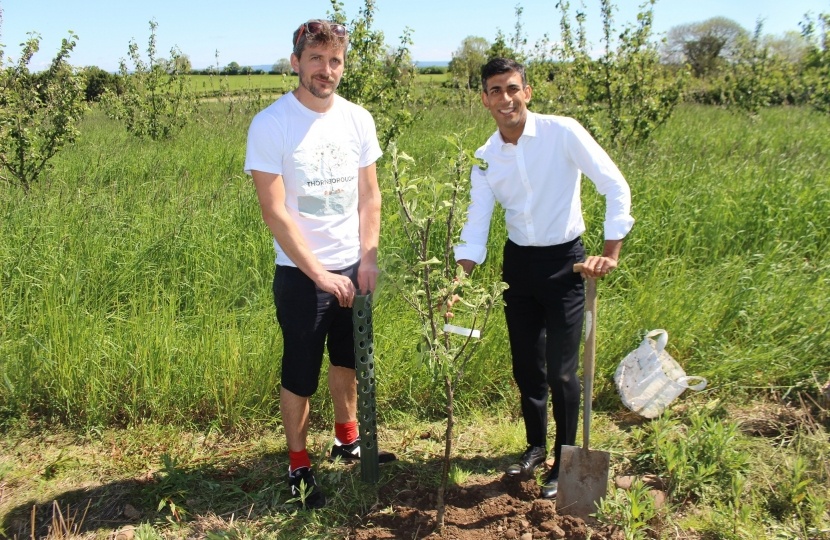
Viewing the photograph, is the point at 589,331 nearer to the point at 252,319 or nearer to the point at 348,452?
the point at 348,452

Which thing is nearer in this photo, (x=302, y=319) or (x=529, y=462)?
(x=302, y=319)

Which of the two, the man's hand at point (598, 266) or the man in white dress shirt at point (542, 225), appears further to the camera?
the man in white dress shirt at point (542, 225)

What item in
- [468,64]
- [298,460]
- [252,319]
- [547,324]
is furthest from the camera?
[468,64]

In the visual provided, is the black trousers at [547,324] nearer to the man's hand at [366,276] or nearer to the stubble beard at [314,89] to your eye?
the man's hand at [366,276]

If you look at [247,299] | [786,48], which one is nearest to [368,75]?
[247,299]

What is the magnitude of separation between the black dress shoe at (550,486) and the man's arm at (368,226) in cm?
111

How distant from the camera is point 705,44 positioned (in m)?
28.3

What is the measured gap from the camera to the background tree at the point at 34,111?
6.02 m

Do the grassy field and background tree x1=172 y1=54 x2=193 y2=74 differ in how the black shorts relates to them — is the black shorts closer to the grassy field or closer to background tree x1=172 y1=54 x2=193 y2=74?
the grassy field

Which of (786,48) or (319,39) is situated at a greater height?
(786,48)

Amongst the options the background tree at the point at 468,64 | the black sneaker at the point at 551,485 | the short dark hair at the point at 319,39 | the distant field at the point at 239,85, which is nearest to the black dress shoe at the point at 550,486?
the black sneaker at the point at 551,485

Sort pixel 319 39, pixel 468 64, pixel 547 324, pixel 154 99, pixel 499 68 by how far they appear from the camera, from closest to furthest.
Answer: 1. pixel 319 39
2. pixel 499 68
3. pixel 547 324
4. pixel 154 99
5. pixel 468 64

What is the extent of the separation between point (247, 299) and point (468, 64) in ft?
42.5

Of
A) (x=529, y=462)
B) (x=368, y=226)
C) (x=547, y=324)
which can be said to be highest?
(x=368, y=226)
